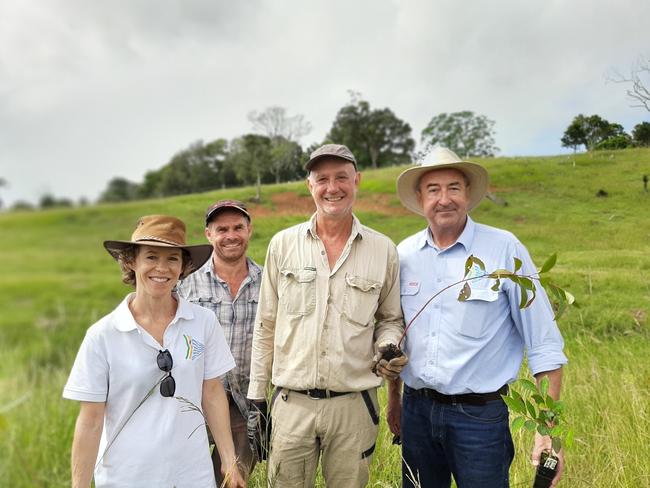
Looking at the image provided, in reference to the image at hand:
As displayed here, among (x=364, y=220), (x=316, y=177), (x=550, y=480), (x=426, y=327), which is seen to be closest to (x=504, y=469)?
(x=550, y=480)

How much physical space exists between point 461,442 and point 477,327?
59cm

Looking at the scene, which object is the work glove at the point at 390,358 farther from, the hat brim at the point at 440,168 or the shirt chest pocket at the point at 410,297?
the hat brim at the point at 440,168

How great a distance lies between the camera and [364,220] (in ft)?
25.1

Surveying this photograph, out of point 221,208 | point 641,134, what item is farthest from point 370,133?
point 221,208

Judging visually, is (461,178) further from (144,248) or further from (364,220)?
(364,220)

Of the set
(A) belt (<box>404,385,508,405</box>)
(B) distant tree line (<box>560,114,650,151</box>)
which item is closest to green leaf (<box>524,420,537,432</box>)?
(A) belt (<box>404,385,508,405</box>)

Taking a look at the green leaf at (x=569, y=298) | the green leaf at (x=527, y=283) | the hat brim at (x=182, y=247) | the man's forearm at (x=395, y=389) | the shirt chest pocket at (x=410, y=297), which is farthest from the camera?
the man's forearm at (x=395, y=389)

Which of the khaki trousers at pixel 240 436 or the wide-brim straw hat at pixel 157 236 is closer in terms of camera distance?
the wide-brim straw hat at pixel 157 236

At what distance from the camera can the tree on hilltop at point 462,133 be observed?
7.15 meters

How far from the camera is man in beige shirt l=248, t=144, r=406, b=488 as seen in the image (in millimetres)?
2529

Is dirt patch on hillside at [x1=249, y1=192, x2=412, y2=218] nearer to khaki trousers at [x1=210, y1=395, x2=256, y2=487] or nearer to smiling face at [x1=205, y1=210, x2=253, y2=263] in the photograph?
smiling face at [x1=205, y1=210, x2=253, y2=263]

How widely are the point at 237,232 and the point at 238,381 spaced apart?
100 centimetres

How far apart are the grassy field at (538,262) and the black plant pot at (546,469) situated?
38.2 inches

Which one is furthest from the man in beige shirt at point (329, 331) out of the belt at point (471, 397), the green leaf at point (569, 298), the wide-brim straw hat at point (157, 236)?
the green leaf at point (569, 298)
